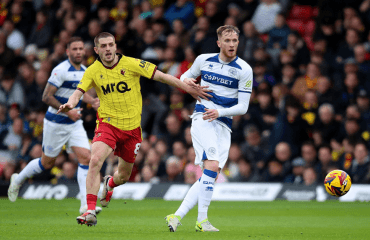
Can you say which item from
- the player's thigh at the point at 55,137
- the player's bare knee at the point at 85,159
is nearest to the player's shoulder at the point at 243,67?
the player's bare knee at the point at 85,159

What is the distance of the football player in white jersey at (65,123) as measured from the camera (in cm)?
1102

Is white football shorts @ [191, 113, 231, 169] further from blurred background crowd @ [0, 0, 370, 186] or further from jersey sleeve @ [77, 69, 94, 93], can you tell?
blurred background crowd @ [0, 0, 370, 186]

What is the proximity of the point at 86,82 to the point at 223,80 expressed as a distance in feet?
6.37

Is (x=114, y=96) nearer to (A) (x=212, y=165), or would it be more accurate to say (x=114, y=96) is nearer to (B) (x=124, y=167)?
(B) (x=124, y=167)

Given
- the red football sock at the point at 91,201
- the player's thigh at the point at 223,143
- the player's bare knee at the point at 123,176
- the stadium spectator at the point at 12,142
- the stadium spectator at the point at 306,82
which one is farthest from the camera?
the stadium spectator at the point at 12,142

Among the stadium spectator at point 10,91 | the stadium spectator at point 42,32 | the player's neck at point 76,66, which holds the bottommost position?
the player's neck at point 76,66

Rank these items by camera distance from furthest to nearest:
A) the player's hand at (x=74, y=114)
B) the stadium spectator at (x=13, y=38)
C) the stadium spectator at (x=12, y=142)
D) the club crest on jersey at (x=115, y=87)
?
1. the stadium spectator at (x=13, y=38)
2. the stadium spectator at (x=12, y=142)
3. the player's hand at (x=74, y=114)
4. the club crest on jersey at (x=115, y=87)

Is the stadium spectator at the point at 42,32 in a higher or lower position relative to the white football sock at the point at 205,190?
higher

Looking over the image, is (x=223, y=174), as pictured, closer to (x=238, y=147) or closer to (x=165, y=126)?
(x=238, y=147)

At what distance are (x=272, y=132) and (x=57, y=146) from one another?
532cm

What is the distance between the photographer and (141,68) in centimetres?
895

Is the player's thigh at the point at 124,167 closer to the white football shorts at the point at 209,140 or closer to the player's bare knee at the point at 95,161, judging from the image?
the player's bare knee at the point at 95,161

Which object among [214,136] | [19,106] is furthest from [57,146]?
[19,106]

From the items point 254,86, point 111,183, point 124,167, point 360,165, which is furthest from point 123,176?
point 254,86
